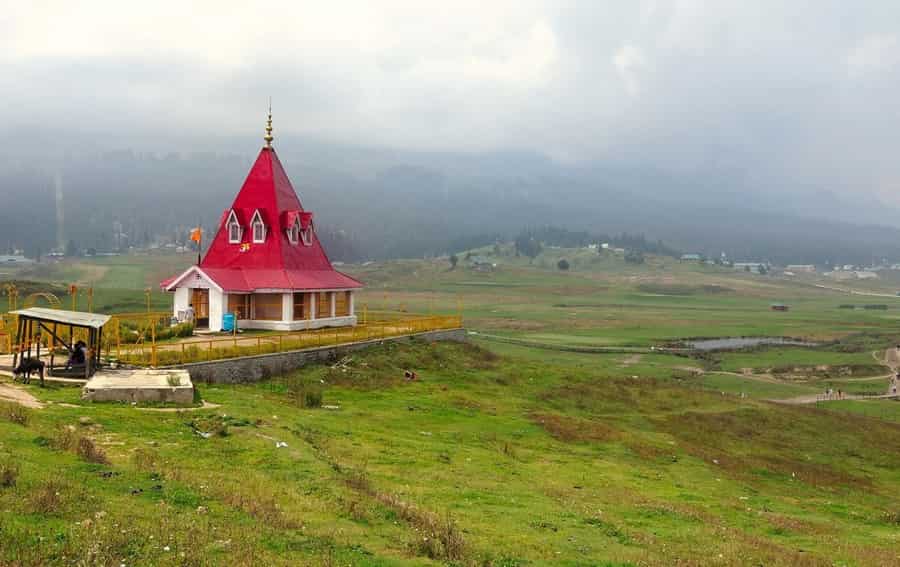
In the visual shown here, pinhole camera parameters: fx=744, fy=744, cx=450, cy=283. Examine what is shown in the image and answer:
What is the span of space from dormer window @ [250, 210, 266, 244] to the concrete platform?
21.8m

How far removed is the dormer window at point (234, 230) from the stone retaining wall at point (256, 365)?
1246 cm

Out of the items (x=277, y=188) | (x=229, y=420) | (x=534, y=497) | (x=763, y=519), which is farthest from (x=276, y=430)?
(x=277, y=188)

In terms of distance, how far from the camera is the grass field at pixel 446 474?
1220 centimetres

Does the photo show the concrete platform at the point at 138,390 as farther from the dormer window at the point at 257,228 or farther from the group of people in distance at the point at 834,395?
the group of people in distance at the point at 834,395

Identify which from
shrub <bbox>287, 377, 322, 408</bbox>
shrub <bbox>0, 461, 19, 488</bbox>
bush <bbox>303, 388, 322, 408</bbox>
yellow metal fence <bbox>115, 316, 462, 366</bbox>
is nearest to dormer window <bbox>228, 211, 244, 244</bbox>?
yellow metal fence <bbox>115, 316, 462, 366</bbox>

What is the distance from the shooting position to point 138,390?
24.3 m

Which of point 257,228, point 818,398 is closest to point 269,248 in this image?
point 257,228

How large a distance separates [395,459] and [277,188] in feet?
103

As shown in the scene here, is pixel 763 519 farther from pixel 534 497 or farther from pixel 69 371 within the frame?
pixel 69 371

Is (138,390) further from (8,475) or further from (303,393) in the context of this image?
(8,475)

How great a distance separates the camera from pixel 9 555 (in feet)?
31.8

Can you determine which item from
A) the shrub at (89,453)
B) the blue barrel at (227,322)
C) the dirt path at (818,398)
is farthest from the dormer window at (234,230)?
the dirt path at (818,398)

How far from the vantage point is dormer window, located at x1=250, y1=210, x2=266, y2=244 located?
4738cm

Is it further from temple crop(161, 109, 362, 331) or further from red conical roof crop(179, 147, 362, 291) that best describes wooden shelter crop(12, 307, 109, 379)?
red conical roof crop(179, 147, 362, 291)
